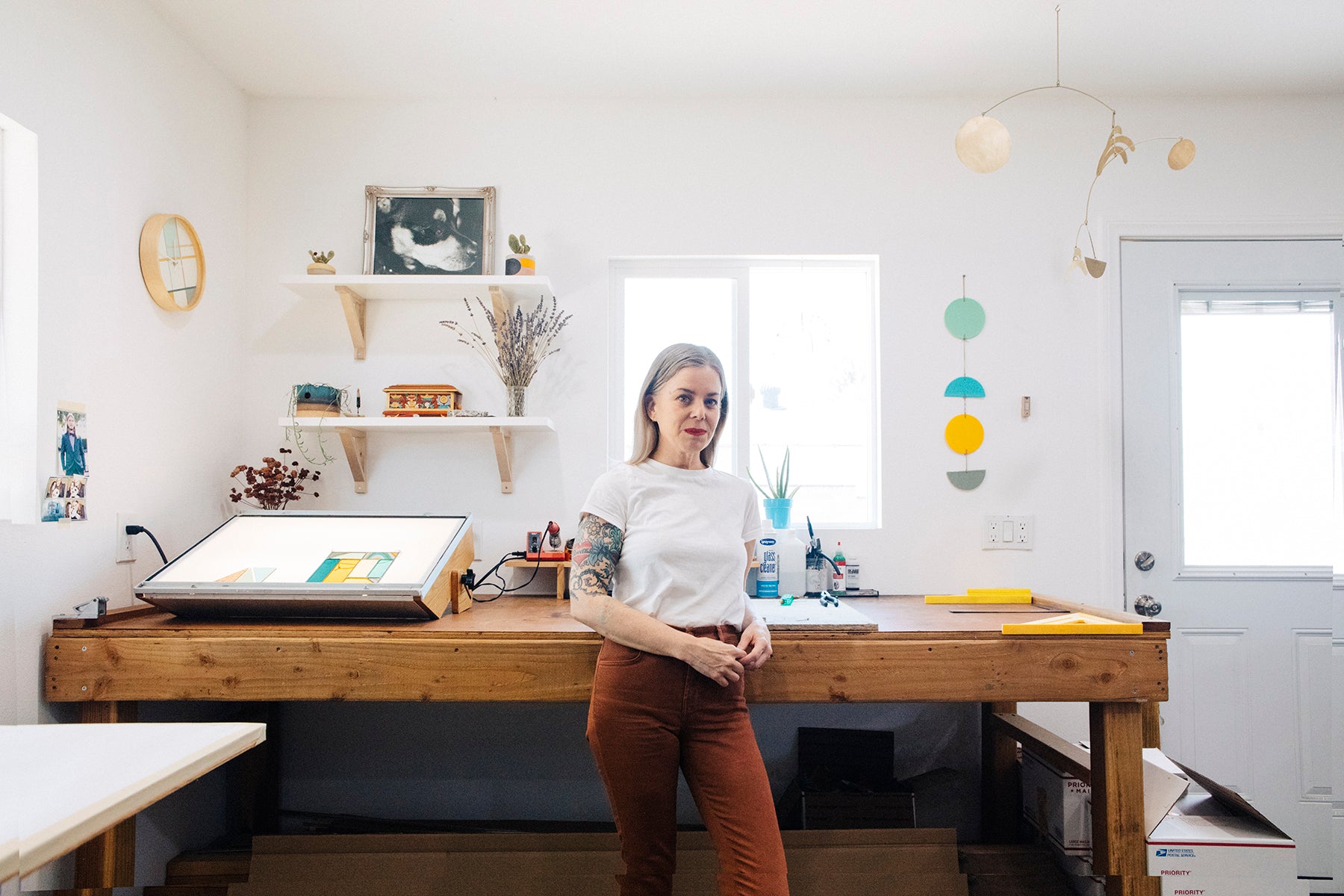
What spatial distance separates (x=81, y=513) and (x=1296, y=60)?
3.76m

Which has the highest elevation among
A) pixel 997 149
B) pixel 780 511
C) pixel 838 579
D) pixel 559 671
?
pixel 997 149

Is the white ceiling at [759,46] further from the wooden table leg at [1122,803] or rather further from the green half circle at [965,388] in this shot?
the wooden table leg at [1122,803]

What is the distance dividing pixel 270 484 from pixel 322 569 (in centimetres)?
59

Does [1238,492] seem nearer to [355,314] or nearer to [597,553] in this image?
[597,553]

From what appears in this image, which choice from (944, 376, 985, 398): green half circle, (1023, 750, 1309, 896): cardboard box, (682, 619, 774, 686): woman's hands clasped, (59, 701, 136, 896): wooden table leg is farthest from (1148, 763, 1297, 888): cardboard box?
(59, 701, 136, 896): wooden table leg

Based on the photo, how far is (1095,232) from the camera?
2.68 meters

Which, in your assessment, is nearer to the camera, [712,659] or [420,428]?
[712,659]

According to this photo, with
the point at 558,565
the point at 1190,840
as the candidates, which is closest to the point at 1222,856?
the point at 1190,840

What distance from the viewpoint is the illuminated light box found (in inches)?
75.6

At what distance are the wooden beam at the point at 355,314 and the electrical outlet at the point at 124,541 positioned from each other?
2.76 ft

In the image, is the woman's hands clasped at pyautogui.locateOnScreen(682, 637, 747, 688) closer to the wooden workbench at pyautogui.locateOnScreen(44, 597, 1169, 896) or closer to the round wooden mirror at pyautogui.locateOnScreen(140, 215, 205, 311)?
the wooden workbench at pyautogui.locateOnScreen(44, 597, 1169, 896)

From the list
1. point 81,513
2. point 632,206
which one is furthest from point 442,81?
point 81,513

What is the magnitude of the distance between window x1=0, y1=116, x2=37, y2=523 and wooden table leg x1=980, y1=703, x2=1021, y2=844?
8.88ft

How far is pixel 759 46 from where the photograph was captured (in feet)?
7.88
